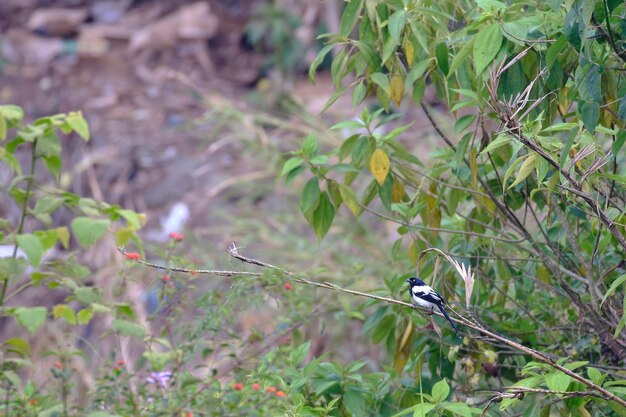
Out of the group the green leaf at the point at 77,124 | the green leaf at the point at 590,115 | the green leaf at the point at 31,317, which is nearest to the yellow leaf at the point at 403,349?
the green leaf at the point at 590,115

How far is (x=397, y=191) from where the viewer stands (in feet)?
7.76

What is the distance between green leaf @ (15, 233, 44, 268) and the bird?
963mm

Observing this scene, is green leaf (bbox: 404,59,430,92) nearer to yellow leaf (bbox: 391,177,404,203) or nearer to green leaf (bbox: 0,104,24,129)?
yellow leaf (bbox: 391,177,404,203)

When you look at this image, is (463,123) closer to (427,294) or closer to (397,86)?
(397,86)

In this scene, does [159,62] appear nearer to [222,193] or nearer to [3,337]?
[222,193]

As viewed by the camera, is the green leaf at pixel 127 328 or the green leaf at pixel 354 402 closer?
the green leaf at pixel 354 402

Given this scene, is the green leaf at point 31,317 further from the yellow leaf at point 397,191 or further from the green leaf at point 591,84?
the green leaf at point 591,84

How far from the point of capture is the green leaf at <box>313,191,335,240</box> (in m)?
2.19

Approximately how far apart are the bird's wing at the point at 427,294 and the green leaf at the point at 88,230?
85 cm

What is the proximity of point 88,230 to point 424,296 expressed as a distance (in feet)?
3.01

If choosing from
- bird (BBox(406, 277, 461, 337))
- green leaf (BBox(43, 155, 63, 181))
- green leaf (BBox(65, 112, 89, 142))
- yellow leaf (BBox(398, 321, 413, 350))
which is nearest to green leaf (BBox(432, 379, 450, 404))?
bird (BBox(406, 277, 461, 337))

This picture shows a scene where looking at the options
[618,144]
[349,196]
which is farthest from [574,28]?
[349,196]

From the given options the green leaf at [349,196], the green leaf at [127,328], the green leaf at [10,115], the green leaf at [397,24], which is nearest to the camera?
the green leaf at [397,24]

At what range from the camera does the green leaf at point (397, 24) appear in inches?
77.4
